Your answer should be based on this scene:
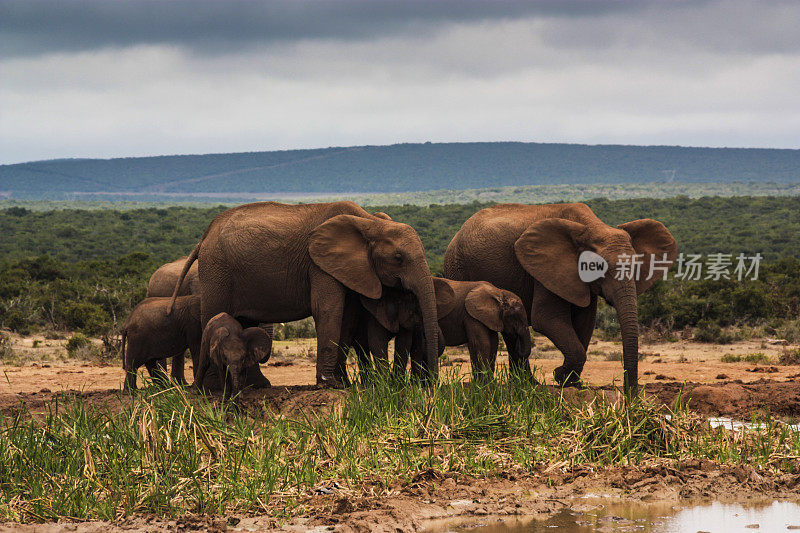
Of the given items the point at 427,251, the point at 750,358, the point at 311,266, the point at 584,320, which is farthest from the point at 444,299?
the point at 427,251

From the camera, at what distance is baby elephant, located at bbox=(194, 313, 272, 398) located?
1016 cm

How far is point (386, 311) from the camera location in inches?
434

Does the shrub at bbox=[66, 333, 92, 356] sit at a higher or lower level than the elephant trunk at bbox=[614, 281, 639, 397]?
lower

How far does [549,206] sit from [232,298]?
397 centimetres

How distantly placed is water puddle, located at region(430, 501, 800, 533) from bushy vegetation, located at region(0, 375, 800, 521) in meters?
0.89

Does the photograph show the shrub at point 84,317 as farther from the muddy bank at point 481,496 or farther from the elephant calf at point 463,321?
the muddy bank at point 481,496

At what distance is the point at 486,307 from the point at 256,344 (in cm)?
278

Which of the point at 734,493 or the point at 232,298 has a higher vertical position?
the point at 232,298

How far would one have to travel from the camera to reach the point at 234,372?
10.1 metres

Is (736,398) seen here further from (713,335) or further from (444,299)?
(713,335)

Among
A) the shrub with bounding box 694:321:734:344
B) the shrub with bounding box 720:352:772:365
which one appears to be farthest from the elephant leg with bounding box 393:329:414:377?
Result: the shrub with bounding box 694:321:734:344

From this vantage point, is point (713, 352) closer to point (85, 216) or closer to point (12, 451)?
point (12, 451)

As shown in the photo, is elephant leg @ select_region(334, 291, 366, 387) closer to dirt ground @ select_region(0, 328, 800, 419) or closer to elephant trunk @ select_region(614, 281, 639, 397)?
dirt ground @ select_region(0, 328, 800, 419)

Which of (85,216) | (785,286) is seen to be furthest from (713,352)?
(85,216)
